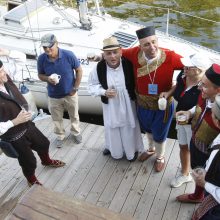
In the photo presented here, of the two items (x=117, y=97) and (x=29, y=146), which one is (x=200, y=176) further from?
(x=29, y=146)

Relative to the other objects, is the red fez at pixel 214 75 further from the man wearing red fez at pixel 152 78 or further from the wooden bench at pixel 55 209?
the wooden bench at pixel 55 209

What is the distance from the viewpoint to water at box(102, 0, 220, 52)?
11.3m

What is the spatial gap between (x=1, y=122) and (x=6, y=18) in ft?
14.6

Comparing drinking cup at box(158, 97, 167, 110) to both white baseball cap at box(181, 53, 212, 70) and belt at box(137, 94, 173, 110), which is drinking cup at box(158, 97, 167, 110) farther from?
white baseball cap at box(181, 53, 212, 70)

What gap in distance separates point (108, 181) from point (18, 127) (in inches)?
52.2

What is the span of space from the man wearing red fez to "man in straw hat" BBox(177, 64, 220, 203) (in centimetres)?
52

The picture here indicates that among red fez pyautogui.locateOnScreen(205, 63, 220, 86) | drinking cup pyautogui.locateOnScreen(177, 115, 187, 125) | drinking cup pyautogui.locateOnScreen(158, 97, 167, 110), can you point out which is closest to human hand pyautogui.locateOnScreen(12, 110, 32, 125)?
drinking cup pyautogui.locateOnScreen(158, 97, 167, 110)

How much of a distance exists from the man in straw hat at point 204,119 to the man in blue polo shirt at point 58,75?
1813 mm

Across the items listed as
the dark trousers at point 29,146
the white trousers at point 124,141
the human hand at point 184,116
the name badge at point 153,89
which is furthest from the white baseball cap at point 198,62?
the dark trousers at point 29,146

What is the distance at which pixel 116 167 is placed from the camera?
441cm

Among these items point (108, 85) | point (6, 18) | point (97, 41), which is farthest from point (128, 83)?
point (6, 18)

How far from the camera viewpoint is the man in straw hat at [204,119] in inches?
109

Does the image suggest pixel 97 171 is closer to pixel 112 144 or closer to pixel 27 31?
pixel 112 144

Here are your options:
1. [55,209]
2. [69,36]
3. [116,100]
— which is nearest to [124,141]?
[116,100]
